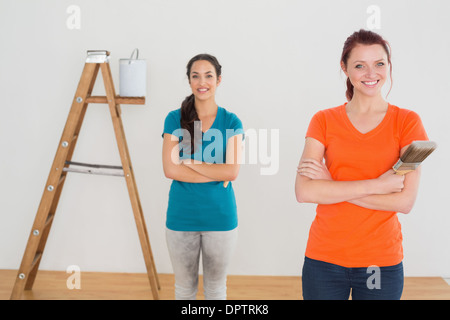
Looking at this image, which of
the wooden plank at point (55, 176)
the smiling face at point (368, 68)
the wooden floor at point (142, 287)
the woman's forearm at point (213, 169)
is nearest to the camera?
the smiling face at point (368, 68)

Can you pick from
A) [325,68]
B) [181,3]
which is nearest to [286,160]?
[325,68]

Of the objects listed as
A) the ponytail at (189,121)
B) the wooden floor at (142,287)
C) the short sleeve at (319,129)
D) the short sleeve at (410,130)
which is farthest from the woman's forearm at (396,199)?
the wooden floor at (142,287)

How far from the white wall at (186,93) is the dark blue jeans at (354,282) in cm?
173

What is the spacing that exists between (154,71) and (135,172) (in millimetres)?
751

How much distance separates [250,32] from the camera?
3055 millimetres

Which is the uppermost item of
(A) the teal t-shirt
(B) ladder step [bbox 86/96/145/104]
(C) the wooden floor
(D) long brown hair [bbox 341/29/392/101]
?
(D) long brown hair [bbox 341/29/392/101]

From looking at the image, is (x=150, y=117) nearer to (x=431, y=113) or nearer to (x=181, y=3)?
(x=181, y=3)

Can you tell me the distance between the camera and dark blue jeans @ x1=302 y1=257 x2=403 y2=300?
4.58ft

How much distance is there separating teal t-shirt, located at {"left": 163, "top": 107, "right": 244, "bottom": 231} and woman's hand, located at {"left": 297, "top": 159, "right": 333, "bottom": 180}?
58 centimetres

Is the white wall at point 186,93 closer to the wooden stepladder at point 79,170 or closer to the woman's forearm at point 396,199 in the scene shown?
the wooden stepladder at point 79,170

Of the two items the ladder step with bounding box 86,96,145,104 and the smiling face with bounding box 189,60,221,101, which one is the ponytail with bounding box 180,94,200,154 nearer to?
the smiling face with bounding box 189,60,221,101

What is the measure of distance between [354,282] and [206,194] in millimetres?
839

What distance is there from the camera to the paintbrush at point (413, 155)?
1295 mm

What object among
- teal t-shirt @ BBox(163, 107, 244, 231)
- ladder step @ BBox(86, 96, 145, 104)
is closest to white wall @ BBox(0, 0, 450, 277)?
ladder step @ BBox(86, 96, 145, 104)
